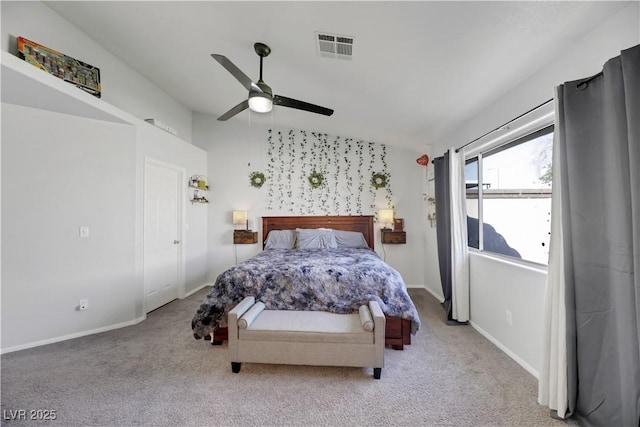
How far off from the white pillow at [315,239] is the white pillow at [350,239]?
0.11 meters

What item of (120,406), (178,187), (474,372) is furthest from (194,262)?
(474,372)

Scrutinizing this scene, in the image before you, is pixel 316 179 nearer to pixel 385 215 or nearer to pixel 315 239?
pixel 315 239

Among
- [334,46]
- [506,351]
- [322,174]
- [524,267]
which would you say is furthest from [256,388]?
[322,174]

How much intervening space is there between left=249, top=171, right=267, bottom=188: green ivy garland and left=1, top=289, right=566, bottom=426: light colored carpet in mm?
2822

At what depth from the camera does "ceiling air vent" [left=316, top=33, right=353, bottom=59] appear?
79.4 inches

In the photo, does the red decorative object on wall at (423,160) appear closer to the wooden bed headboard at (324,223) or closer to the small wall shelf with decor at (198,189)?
the wooden bed headboard at (324,223)

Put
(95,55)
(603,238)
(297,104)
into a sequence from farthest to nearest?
(95,55), (297,104), (603,238)

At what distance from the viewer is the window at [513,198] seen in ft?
7.10

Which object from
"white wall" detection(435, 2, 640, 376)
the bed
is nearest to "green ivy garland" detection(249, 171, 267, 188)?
the bed

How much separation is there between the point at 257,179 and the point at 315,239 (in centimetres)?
160

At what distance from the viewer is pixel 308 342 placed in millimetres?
2035

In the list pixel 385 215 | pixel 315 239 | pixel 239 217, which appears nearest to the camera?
pixel 315 239

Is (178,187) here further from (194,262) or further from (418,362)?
(418,362)

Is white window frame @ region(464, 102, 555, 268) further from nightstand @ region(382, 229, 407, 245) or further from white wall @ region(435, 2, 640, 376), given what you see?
nightstand @ region(382, 229, 407, 245)
